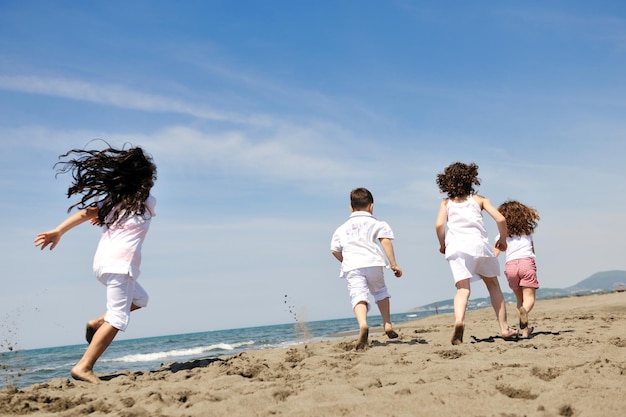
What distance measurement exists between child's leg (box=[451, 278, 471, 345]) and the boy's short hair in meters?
1.43

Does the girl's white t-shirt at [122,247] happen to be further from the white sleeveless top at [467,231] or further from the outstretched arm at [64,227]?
the white sleeveless top at [467,231]

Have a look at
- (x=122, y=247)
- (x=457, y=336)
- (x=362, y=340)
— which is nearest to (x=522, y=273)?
(x=457, y=336)

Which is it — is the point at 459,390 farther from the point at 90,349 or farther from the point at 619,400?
the point at 90,349

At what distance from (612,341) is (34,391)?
18.2 feet

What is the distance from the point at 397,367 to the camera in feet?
14.5

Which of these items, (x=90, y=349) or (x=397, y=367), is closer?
(x=397, y=367)

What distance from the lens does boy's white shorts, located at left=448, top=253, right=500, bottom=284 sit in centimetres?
604

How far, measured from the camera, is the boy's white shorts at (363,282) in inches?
249

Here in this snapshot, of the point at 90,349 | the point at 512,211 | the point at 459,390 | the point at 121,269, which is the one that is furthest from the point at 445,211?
the point at 90,349

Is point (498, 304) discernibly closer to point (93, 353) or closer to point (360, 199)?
point (360, 199)

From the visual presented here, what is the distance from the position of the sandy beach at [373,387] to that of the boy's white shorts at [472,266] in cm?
87

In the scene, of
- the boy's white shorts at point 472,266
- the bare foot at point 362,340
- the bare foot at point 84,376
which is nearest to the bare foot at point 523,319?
the boy's white shorts at point 472,266

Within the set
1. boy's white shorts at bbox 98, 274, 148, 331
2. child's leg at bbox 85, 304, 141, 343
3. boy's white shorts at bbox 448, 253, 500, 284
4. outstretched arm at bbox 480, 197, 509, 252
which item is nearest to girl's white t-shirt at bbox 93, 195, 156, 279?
boy's white shorts at bbox 98, 274, 148, 331

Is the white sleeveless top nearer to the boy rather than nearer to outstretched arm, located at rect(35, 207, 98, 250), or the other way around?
the boy
